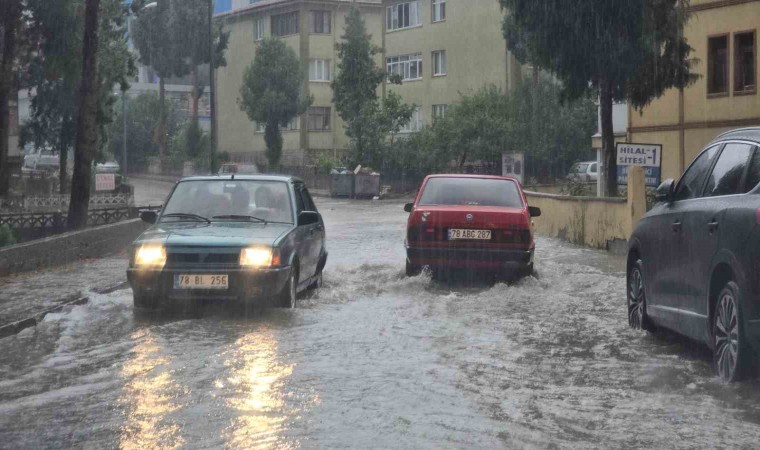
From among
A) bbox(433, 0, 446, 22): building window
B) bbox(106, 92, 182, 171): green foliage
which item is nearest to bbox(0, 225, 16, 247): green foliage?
bbox(433, 0, 446, 22): building window

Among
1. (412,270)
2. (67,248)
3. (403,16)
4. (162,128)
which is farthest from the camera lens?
(162,128)

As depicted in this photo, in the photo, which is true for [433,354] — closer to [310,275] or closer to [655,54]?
[310,275]

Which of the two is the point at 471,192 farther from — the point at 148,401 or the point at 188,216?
the point at 148,401

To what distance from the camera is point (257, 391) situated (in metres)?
7.76

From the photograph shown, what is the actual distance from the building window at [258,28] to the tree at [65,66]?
33282 mm

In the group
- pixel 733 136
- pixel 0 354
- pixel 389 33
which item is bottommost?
pixel 0 354

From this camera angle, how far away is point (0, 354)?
10.0 meters

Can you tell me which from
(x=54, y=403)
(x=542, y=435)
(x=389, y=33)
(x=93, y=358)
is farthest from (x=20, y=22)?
(x=389, y=33)

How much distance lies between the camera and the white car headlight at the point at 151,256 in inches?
469

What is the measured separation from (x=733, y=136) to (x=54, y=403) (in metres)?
5.16

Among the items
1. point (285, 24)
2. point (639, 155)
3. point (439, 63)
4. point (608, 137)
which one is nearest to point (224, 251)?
point (639, 155)

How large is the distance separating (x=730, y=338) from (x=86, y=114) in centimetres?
1731

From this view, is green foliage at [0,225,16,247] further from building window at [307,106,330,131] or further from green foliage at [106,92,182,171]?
green foliage at [106,92,182,171]

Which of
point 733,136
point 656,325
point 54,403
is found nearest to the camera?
point 54,403
